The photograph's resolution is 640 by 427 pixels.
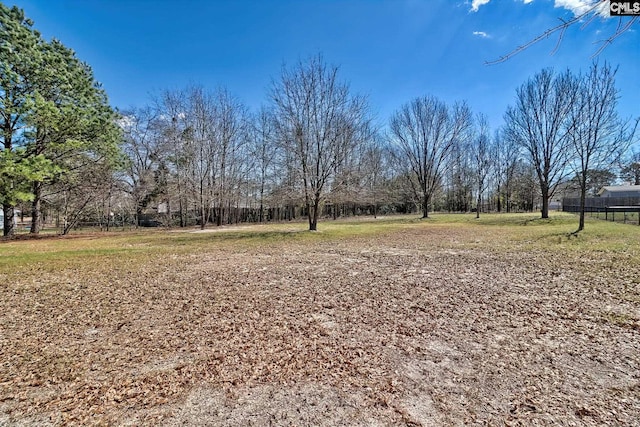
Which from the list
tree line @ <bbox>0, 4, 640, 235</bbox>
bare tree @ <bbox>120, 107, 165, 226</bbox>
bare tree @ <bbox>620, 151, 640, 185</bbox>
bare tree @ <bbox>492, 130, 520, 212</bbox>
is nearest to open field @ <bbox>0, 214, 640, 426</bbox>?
tree line @ <bbox>0, 4, 640, 235</bbox>

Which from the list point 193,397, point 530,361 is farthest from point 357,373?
point 530,361

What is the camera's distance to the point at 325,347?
3.22m

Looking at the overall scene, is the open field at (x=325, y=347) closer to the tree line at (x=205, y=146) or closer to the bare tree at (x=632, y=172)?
the tree line at (x=205, y=146)

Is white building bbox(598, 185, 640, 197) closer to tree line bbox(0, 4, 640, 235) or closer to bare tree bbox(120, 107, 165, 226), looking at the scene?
tree line bbox(0, 4, 640, 235)

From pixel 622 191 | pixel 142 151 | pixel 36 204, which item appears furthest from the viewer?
pixel 622 191

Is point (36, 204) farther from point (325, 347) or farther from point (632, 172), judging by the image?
point (632, 172)

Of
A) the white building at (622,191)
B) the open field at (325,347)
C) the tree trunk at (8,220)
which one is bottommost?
the open field at (325,347)

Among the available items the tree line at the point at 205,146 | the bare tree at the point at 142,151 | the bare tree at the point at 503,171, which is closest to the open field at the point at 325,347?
the tree line at the point at 205,146

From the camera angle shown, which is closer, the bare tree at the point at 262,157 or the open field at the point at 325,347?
the open field at the point at 325,347

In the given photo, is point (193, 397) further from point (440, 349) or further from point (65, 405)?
point (440, 349)

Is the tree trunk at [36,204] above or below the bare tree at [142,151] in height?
below

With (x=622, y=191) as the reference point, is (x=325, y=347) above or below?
below

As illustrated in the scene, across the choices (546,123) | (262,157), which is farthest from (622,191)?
(262,157)

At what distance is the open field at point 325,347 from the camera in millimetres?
2191
